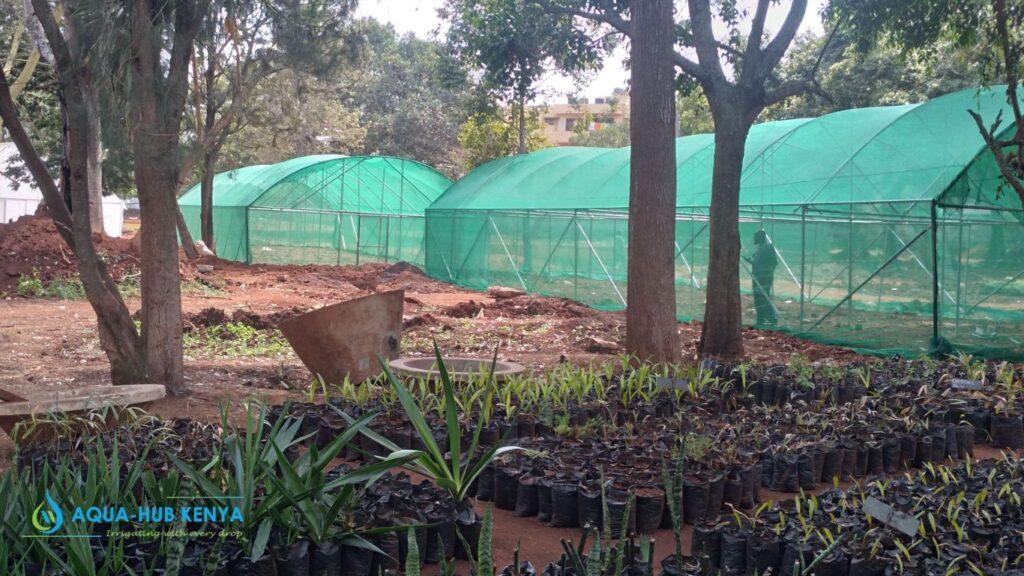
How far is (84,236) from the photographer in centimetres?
706

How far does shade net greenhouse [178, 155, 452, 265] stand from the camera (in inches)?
995

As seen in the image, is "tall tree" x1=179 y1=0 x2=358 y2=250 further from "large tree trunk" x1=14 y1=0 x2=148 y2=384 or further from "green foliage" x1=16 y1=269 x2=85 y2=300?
"green foliage" x1=16 y1=269 x2=85 y2=300

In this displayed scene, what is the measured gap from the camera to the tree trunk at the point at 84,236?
6.98 metres

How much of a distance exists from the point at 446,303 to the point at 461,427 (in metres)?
11.8

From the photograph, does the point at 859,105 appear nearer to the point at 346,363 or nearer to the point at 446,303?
the point at 446,303

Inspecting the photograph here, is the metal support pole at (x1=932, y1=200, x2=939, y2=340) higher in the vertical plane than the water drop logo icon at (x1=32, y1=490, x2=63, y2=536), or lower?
higher

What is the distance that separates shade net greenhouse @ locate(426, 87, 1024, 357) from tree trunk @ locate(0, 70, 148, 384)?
25.8 feet

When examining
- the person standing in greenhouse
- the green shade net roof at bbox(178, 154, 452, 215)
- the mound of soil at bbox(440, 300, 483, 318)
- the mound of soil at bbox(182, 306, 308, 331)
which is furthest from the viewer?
the green shade net roof at bbox(178, 154, 452, 215)

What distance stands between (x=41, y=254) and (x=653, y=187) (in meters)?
14.4

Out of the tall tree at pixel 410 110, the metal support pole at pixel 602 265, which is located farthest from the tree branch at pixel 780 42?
the tall tree at pixel 410 110

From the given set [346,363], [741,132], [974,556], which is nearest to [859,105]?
[741,132]

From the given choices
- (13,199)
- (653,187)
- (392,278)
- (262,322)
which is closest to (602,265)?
(262,322)

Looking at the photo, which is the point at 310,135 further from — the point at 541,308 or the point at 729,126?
the point at 729,126

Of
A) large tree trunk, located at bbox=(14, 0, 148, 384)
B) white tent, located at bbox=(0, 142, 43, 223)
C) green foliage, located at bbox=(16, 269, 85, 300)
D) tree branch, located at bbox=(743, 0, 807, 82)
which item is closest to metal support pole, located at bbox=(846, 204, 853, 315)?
tree branch, located at bbox=(743, 0, 807, 82)
